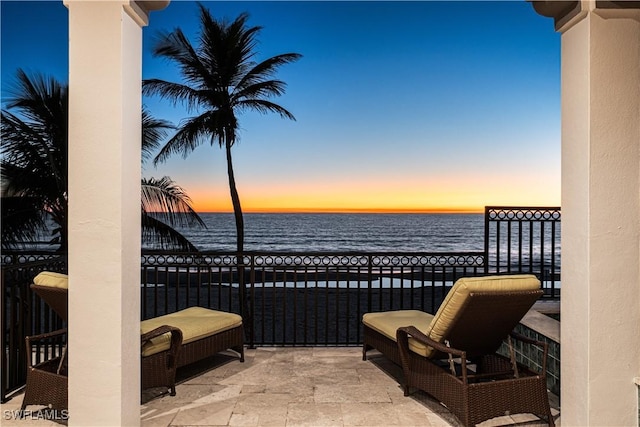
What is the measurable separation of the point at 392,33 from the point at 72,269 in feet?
36.6

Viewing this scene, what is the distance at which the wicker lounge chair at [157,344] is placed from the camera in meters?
2.86

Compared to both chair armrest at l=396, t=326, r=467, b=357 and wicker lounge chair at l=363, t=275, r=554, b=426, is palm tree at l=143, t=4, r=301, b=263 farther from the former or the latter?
wicker lounge chair at l=363, t=275, r=554, b=426

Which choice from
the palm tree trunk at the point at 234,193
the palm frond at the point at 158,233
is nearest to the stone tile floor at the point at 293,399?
the palm frond at the point at 158,233

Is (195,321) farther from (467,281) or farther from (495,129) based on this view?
(495,129)

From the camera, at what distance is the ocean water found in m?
26.0

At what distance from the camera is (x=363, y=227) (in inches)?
1182

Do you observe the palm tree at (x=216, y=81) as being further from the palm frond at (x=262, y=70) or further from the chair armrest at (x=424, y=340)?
the chair armrest at (x=424, y=340)

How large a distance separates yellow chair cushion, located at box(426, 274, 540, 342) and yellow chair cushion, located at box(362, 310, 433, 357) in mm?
298

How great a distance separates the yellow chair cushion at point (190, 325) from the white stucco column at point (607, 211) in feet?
8.72

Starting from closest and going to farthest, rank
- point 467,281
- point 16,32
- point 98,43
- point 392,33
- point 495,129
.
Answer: point 98,43, point 467,281, point 16,32, point 392,33, point 495,129

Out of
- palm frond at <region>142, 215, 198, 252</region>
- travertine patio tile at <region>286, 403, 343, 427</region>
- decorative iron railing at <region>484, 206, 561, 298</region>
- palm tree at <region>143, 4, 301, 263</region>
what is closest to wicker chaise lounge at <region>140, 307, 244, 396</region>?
travertine patio tile at <region>286, 403, 343, 427</region>

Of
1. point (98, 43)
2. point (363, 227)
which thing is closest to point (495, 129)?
point (363, 227)

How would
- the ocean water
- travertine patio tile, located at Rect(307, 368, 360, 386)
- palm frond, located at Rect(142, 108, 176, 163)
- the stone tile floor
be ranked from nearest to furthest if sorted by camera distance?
the stone tile floor → travertine patio tile, located at Rect(307, 368, 360, 386) → palm frond, located at Rect(142, 108, 176, 163) → the ocean water

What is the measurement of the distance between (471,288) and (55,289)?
2.61 metres
